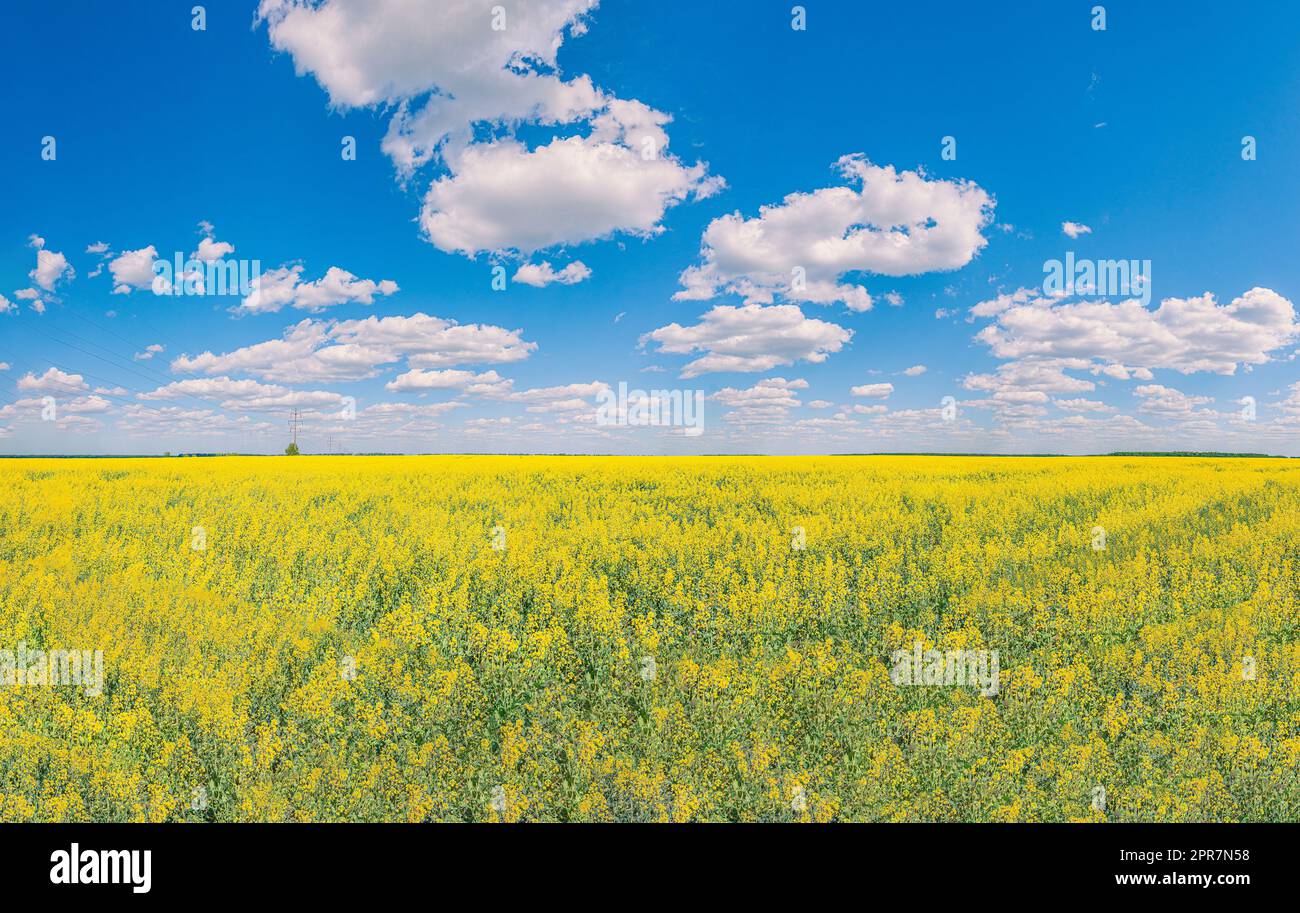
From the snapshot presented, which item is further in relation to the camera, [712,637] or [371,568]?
[371,568]

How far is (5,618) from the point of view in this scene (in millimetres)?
7613

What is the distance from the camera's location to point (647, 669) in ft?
21.4

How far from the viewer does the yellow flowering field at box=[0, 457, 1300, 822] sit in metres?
4.93

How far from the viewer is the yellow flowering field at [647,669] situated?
4934 millimetres

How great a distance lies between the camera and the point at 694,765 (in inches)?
204
